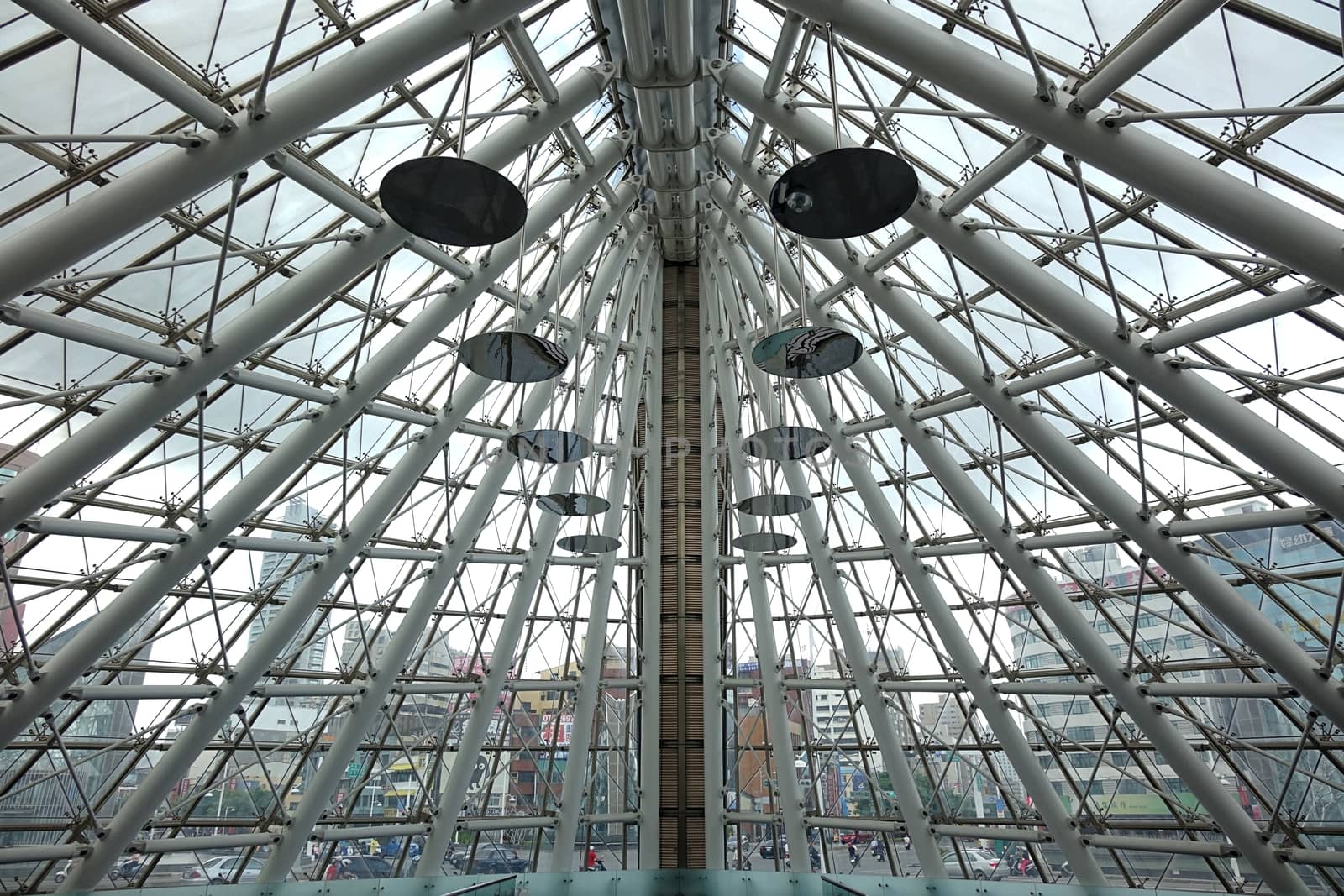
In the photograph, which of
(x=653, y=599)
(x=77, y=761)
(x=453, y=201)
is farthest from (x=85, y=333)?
(x=653, y=599)

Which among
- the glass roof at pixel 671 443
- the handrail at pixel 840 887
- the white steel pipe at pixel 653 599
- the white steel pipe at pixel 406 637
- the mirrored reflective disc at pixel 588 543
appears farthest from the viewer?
the white steel pipe at pixel 653 599

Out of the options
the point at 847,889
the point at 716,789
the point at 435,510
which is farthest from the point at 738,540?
the point at 716,789

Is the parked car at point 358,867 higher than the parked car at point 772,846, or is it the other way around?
the parked car at point 772,846

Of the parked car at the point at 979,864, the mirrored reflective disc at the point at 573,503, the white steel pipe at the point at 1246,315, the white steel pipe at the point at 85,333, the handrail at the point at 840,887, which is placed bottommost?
the handrail at the point at 840,887

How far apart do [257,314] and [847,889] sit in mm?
17692

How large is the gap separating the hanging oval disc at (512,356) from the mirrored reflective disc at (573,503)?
7.19m

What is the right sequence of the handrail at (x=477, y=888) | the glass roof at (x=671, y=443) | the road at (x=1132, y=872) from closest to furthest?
1. the glass roof at (x=671, y=443)
2. the handrail at (x=477, y=888)
3. the road at (x=1132, y=872)

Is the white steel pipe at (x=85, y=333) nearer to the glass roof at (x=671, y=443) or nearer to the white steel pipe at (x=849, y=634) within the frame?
the glass roof at (x=671, y=443)

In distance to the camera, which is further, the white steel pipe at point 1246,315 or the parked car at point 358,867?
the parked car at point 358,867

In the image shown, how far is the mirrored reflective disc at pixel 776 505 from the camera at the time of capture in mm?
22922

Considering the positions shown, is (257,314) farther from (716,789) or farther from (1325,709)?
(716,789)

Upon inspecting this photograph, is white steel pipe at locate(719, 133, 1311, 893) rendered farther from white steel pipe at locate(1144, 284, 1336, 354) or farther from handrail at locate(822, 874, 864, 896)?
handrail at locate(822, 874, 864, 896)

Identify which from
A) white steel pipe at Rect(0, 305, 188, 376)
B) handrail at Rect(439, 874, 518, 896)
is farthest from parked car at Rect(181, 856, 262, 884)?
white steel pipe at Rect(0, 305, 188, 376)

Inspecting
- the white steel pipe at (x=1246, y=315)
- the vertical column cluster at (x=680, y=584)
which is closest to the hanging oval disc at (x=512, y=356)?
the white steel pipe at (x=1246, y=315)
